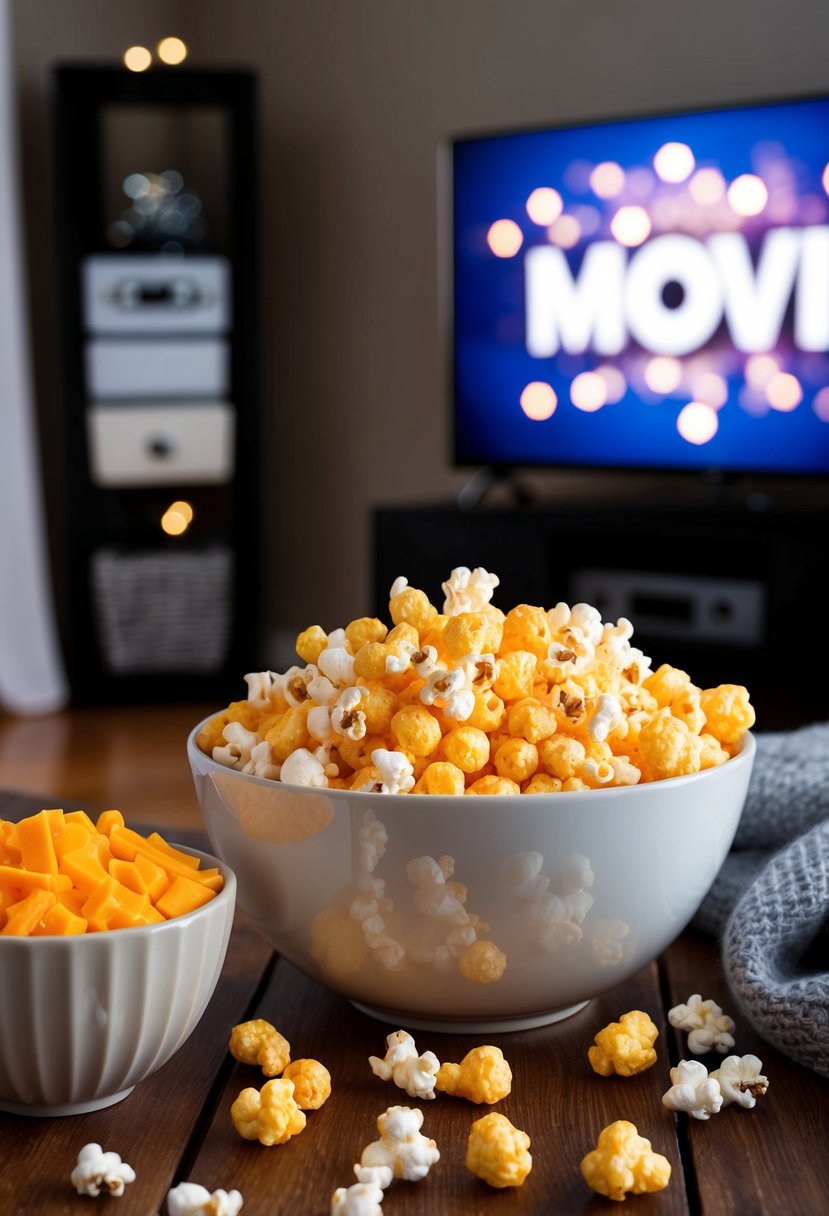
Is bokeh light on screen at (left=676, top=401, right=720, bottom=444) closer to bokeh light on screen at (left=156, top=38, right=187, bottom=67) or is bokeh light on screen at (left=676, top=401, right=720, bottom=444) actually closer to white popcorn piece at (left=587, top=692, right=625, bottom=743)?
bokeh light on screen at (left=156, top=38, right=187, bottom=67)

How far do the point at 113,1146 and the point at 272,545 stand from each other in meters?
3.58

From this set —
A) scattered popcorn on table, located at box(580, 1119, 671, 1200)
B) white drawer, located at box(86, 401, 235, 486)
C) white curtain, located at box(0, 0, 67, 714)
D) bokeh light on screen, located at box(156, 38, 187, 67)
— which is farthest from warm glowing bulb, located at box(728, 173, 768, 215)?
scattered popcorn on table, located at box(580, 1119, 671, 1200)

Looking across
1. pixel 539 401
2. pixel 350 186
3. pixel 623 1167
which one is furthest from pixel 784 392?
pixel 623 1167

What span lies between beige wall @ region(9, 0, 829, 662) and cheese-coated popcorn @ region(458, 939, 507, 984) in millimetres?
2606

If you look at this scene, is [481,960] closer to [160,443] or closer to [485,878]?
[485,878]

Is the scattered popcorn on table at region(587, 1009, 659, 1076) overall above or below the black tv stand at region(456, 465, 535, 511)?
above

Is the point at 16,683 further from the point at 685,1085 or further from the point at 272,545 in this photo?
the point at 685,1085

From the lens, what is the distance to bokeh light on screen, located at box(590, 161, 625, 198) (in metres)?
2.98

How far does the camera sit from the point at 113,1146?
59cm

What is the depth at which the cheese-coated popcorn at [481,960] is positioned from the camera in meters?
0.68

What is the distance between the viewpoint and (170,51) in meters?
3.96

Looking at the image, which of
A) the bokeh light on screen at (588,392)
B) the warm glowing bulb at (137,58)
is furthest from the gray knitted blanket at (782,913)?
the warm glowing bulb at (137,58)

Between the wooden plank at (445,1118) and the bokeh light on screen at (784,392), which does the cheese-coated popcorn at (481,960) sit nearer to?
the wooden plank at (445,1118)

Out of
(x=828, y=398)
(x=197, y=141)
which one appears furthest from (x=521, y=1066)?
(x=197, y=141)
